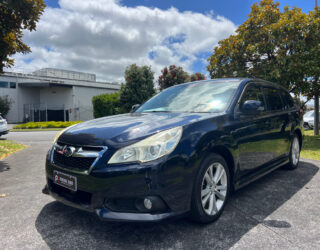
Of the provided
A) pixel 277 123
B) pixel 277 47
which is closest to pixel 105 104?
pixel 277 47

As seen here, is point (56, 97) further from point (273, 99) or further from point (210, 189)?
point (210, 189)

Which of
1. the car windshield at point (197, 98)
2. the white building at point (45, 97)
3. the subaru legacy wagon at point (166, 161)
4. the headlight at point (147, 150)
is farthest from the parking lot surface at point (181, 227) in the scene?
the white building at point (45, 97)

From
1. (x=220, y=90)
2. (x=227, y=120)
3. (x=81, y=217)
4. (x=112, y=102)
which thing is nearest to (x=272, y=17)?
(x=220, y=90)

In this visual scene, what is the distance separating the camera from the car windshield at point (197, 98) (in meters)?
3.22

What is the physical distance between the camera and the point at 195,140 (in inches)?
95.7

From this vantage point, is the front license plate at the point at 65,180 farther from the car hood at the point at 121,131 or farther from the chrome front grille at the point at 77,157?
the car hood at the point at 121,131

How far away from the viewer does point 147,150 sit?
222cm

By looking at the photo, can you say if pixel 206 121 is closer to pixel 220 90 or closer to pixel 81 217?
pixel 220 90

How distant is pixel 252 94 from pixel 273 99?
32.8 inches

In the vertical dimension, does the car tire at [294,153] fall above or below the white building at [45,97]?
below

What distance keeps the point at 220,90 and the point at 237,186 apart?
1.31 metres

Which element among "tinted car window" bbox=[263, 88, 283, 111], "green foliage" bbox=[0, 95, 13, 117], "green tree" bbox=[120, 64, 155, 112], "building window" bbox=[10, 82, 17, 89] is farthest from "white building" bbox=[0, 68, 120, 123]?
"tinted car window" bbox=[263, 88, 283, 111]

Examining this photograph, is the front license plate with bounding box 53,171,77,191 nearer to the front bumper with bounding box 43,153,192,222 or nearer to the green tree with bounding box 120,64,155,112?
the front bumper with bounding box 43,153,192,222

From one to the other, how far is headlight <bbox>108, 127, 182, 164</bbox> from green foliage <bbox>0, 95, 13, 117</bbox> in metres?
37.9
